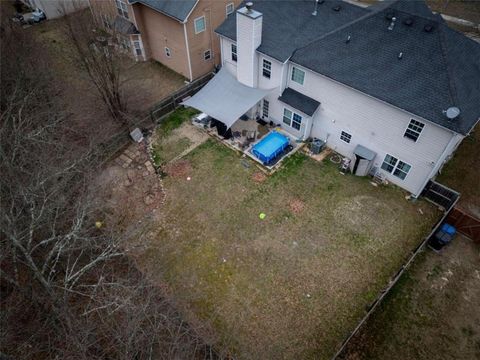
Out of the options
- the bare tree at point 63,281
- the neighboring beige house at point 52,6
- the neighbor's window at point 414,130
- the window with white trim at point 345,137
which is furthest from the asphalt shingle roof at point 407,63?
the neighboring beige house at point 52,6

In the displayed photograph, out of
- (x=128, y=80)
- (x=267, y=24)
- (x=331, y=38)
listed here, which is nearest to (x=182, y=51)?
(x=128, y=80)

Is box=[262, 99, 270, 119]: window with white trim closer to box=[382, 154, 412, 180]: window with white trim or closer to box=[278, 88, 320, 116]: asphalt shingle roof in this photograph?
box=[278, 88, 320, 116]: asphalt shingle roof

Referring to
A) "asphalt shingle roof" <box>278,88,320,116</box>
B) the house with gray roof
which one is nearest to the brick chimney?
the house with gray roof

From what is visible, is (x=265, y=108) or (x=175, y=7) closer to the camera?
(x=265, y=108)

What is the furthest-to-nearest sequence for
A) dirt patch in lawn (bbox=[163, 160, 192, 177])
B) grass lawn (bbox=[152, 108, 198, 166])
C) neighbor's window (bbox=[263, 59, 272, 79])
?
grass lawn (bbox=[152, 108, 198, 166]) < neighbor's window (bbox=[263, 59, 272, 79]) < dirt patch in lawn (bbox=[163, 160, 192, 177])

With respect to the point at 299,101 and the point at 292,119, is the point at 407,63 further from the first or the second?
the point at 292,119

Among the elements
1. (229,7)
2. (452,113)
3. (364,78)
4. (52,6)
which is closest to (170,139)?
(229,7)
